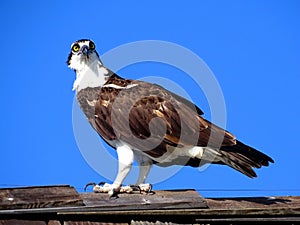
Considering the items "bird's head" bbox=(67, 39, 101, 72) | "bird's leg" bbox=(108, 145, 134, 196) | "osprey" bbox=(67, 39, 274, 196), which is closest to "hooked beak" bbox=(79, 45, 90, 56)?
"bird's head" bbox=(67, 39, 101, 72)

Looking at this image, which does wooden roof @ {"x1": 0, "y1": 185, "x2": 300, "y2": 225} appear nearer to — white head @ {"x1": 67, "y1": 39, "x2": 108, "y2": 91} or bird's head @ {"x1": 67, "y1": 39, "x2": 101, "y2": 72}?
white head @ {"x1": 67, "y1": 39, "x2": 108, "y2": 91}

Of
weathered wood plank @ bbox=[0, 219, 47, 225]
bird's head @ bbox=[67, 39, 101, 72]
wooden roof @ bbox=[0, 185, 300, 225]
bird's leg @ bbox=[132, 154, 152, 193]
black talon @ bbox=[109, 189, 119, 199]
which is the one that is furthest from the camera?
bird's head @ bbox=[67, 39, 101, 72]

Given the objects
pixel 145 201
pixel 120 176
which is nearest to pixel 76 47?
pixel 120 176

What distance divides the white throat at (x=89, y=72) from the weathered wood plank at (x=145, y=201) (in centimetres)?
278

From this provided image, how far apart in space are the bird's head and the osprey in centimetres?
74

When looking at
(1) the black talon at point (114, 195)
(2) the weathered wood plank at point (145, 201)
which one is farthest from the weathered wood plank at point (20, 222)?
(1) the black talon at point (114, 195)

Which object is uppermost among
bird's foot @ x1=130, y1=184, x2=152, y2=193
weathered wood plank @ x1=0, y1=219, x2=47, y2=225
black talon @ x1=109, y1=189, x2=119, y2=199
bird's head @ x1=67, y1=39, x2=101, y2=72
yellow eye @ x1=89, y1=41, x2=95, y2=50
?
yellow eye @ x1=89, y1=41, x2=95, y2=50

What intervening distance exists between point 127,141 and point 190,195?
6.03 ft

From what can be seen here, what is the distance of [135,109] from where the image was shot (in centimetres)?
836

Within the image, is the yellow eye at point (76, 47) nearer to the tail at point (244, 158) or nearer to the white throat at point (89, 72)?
the white throat at point (89, 72)

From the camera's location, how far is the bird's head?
31.2 ft

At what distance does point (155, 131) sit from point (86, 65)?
1.81 meters

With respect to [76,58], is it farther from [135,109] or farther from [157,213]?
[157,213]

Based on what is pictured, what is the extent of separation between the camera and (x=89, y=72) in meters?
9.32
